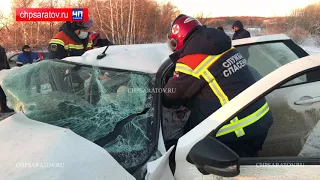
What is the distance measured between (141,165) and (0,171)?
26.3 inches

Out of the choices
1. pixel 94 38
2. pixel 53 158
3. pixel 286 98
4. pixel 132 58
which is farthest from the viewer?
pixel 94 38

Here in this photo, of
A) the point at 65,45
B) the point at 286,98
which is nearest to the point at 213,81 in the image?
the point at 286,98

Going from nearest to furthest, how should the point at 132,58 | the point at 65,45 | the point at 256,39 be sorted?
the point at 132,58 → the point at 256,39 → the point at 65,45

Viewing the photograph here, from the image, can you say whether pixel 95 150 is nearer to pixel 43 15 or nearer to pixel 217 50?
pixel 217 50

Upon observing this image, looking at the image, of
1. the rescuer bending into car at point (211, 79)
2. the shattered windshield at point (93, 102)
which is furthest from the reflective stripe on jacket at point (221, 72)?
the shattered windshield at point (93, 102)

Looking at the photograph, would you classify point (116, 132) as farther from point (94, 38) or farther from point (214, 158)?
point (94, 38)

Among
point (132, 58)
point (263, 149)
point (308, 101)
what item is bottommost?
point (263, 149)

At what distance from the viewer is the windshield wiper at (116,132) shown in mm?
1733

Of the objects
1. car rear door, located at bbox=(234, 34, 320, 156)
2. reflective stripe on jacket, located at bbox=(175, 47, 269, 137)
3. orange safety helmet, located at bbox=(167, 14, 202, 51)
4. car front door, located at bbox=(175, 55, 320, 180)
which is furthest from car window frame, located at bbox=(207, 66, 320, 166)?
orange safety helmet, located at bbox=(167, 14, 202, 51)

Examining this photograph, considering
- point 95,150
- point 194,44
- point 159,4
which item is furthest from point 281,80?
point 159,4

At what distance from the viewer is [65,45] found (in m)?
4.55

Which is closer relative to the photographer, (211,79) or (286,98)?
(211,79)

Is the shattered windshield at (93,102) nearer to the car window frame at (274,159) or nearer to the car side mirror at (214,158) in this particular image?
the car side mirror at (214,158)

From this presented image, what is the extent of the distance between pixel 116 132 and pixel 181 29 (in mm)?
852
